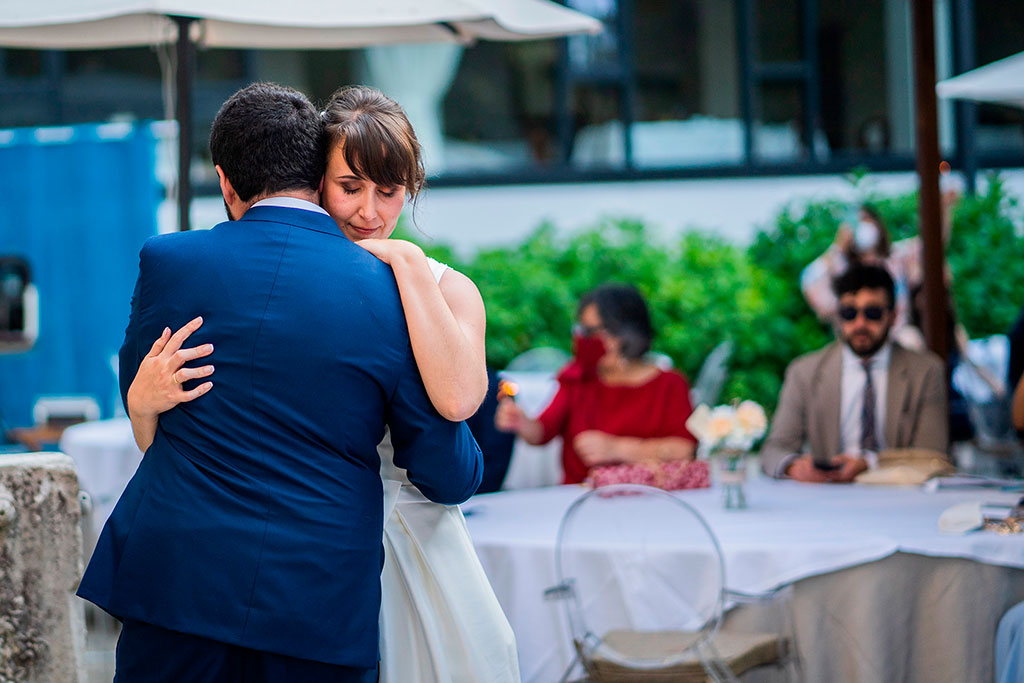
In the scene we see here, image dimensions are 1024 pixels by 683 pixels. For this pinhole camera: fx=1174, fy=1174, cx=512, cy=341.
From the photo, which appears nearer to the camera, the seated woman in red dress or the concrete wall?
the concrete wall

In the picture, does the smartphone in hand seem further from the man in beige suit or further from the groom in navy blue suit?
the groom in navy blue suit

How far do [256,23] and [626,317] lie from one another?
1.79m

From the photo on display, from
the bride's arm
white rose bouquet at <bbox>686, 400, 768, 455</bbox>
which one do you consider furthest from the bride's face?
white rose bouquet at <bbox>686, 400, 768, 455</bbox>

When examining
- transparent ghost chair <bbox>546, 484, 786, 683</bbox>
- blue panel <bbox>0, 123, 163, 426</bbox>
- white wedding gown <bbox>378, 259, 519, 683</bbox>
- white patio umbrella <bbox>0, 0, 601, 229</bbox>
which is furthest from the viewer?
blue panel <bbox>0, 123, 163, 426</bbox>

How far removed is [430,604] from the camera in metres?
2.04

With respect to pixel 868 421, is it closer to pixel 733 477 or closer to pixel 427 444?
pixel 733 477

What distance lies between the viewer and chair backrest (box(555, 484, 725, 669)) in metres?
3.14

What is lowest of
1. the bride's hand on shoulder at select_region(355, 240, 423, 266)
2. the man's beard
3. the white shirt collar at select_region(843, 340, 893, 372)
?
the white shirt collar at select_region(843, 340, 893, 372)

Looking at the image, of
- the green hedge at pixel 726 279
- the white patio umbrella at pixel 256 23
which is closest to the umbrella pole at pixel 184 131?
the white patio umbrella at pixel 256 23

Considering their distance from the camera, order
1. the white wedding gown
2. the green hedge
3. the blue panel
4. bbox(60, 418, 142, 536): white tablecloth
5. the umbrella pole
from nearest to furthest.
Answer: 1. the white wedding gown
2. the umbrella pole
3. bbox(60, 418, 142, 536): white tablecloth
4. the blue panel
5. the green hedge

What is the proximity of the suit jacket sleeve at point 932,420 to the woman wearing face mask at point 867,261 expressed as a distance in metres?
2.37

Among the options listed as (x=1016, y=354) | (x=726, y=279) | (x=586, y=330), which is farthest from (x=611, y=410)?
(x=726, y=279)

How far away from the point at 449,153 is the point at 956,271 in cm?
389

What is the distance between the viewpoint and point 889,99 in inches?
368
